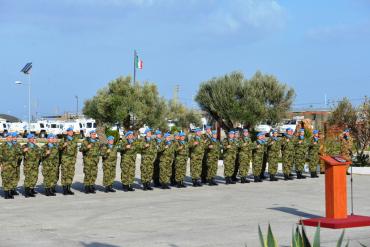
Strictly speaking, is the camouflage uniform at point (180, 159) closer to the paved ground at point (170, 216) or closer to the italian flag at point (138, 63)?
the paved ground at point (170, 216)

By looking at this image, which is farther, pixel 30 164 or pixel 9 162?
pixel 30 164

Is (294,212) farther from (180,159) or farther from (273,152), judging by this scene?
(273,152)

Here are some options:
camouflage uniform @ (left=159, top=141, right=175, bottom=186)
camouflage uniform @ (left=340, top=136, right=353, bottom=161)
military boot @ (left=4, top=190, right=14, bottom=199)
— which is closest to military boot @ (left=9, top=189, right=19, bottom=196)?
military boot @ (left=4, top=190, right=14, bottom=199)

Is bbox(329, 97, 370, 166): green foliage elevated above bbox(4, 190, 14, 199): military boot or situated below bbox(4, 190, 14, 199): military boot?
above

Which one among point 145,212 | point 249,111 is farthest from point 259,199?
point 249,111

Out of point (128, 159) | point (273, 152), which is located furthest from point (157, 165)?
point (273, 152)

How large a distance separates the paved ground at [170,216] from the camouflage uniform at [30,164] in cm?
46

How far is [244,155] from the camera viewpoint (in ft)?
59.8

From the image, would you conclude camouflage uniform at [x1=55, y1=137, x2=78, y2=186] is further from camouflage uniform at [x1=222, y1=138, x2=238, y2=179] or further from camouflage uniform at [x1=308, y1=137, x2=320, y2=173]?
camouflage uniform at [x1=308, y1=137, x2=320, y2=173]

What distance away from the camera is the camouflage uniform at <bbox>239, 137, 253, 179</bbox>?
1827 cm

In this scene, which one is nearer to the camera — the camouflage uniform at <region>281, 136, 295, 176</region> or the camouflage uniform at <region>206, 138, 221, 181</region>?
the camouflage uniform at <region>206, 138, 221, 181</region>

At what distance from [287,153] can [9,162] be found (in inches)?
336

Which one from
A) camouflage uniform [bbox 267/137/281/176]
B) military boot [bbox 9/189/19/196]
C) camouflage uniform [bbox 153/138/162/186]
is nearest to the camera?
military boot [bbox 9/189/19/196]

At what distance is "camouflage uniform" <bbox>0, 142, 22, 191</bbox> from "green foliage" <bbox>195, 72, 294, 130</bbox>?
89.5 feet
